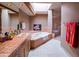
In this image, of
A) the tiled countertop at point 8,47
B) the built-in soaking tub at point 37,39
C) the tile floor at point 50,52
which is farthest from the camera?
the built-in soaking tub at point 37,39

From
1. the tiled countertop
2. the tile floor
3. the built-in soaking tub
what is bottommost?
the tile floor

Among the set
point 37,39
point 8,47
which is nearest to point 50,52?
point 37,39

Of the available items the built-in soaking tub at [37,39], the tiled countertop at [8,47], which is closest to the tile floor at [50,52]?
the built-in soaking tub at [37,39]

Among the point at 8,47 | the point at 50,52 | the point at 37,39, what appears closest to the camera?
the point at 8,47

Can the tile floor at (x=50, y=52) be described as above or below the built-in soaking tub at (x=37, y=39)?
below

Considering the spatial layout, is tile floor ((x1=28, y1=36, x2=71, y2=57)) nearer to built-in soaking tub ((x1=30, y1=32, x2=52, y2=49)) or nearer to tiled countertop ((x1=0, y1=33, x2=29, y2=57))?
built-in soaking tub ((x1=30, y1=32, x2=52, y2=49))

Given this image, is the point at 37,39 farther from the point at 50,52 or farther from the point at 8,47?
the point at 8,47

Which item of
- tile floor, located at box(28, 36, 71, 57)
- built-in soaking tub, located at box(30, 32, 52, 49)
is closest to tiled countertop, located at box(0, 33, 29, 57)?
tile floor, located at box(28, 36, 71, 57)

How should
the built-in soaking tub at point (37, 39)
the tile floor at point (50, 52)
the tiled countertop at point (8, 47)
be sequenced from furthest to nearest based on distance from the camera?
the built-in soaking tub at point (37, 39) → the tile floor at point (50, 52) → the tiled countertop at point (8, 47)

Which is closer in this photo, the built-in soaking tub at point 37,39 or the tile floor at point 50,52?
the tile floor at point 50,52

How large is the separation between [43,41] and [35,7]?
1231 mm

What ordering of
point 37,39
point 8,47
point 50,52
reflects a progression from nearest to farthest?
point 8,47
point 50,52
point 37,39

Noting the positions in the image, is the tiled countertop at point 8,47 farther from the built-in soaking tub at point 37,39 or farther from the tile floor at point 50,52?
the built-in soaking tub at point 37,39

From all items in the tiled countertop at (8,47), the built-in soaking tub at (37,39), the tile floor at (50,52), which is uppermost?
the tiled countertop at (8,47)
